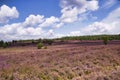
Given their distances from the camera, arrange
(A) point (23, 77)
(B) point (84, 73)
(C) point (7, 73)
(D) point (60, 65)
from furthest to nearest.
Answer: (D) point (60, 65)
(B) point (84, 73)
(C) point (7, 73)
(A) point (23, 77)

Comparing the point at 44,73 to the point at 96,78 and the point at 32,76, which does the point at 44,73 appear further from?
the point at 96,78

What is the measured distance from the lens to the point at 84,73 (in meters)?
16.7

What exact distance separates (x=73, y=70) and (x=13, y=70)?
4143 millimetres

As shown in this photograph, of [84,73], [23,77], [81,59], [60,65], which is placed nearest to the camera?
[23,77]

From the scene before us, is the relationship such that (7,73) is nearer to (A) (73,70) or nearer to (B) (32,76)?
(B) (32,76)

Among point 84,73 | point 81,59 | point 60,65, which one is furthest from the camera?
point 81,59

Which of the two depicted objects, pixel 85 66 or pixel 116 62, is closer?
pixel 85 66

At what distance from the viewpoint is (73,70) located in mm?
16906

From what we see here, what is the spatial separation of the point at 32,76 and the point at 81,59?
7544 millimetres

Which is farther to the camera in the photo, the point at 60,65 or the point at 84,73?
the point at 60,65

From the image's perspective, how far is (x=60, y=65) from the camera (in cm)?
1803

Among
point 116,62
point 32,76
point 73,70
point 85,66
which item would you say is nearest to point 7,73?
point 32,76

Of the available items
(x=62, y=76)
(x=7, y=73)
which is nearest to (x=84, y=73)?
(x=62, y=76)

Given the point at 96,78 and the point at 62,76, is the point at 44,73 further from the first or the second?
the point at 96,78
